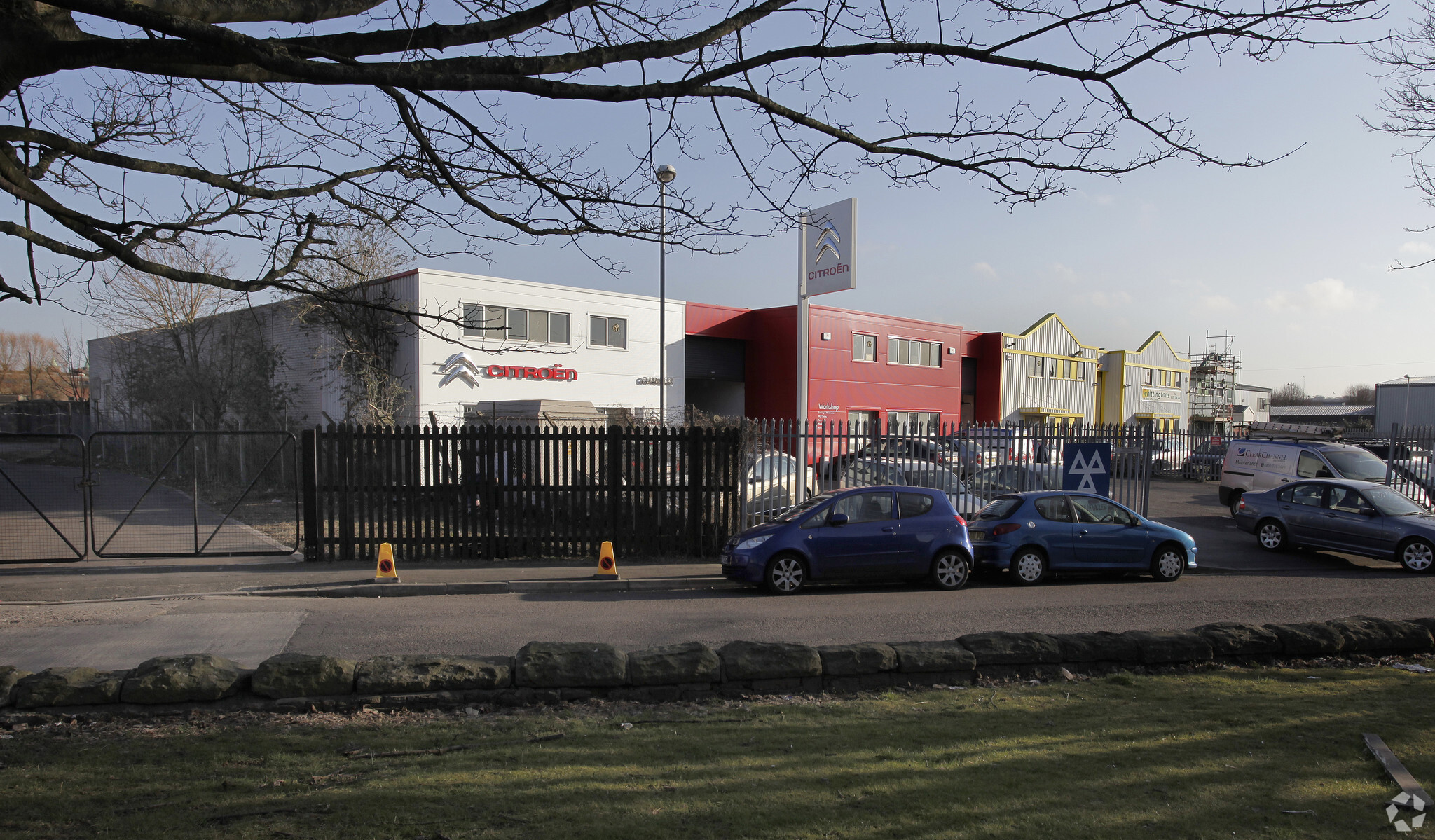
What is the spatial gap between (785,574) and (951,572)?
2509 mm

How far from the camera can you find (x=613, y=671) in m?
5.46

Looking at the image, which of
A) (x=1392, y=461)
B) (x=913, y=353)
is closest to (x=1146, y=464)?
(x=1392, y=461)

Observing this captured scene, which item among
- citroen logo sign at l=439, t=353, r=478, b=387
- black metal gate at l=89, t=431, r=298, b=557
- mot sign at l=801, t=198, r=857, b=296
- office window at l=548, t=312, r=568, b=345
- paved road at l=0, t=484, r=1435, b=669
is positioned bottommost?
paved road at l=0, t=484, r=1435, b=669

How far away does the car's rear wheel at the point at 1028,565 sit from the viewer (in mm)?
12406

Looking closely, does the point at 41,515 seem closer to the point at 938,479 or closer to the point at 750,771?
the point at 750,771

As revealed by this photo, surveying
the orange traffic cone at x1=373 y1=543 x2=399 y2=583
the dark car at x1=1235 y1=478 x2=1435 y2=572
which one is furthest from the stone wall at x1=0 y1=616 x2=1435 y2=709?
the dark car at x1=1235 y1=478 x2=1435 y2=572

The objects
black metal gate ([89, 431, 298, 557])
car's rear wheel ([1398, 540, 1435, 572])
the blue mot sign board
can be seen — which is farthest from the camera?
the blue mot sign board

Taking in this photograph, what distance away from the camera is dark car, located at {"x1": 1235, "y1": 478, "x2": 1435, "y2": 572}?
13.7 m

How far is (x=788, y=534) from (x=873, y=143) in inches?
274

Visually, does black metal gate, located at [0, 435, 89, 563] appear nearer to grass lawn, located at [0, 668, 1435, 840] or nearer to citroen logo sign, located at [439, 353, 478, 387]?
citroen logo sign, located at [439, 353, 478, 387]

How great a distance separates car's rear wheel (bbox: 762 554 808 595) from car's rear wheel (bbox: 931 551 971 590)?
6.56ft

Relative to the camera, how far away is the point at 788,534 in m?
11.6

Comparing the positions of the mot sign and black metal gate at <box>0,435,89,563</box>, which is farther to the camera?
the mot sign

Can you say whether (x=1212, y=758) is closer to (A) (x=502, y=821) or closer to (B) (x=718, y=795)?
(B) (x=718, y=795)
